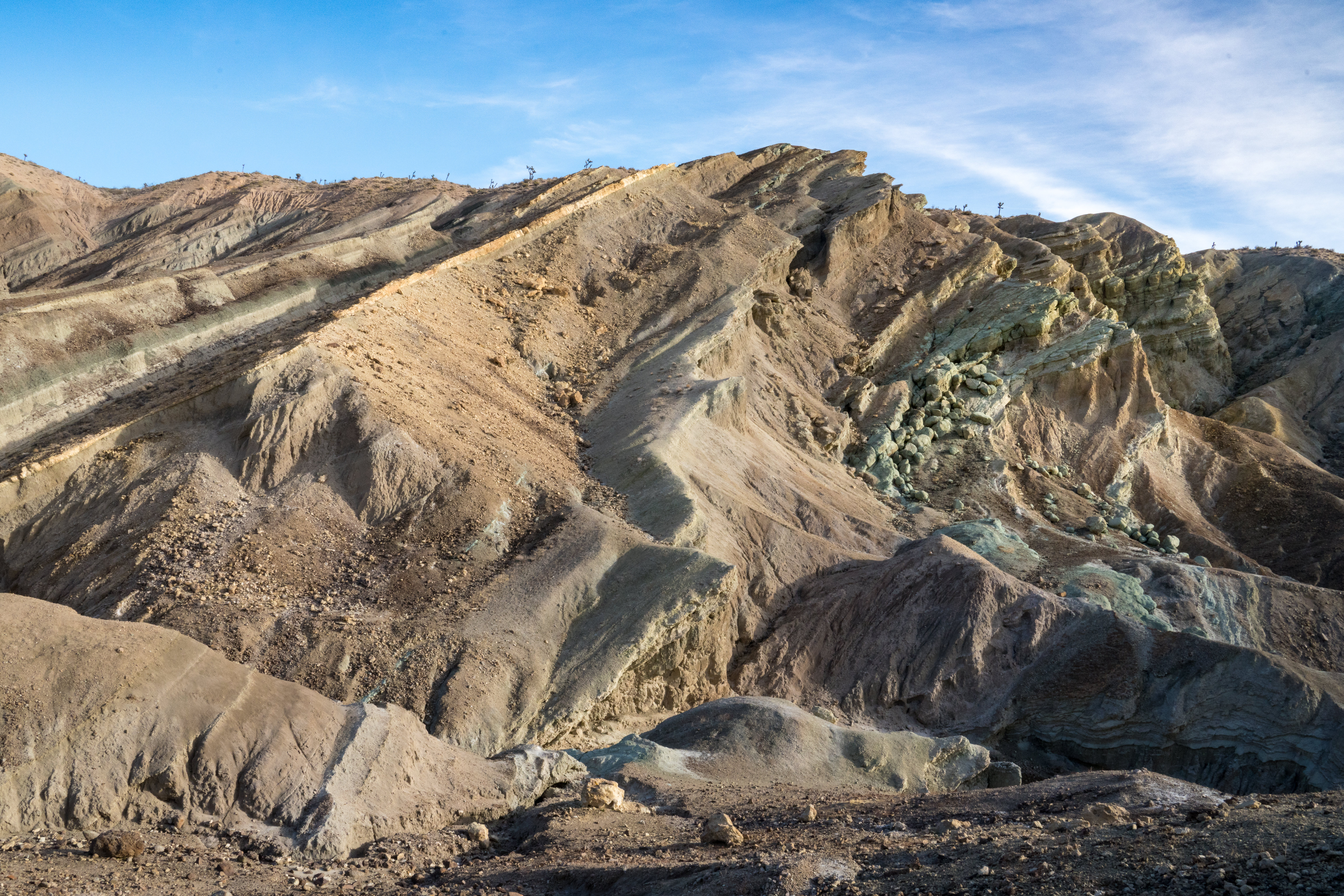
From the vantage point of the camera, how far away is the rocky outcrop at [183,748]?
26.2ft

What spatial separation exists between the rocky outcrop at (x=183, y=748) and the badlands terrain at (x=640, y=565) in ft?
0.11

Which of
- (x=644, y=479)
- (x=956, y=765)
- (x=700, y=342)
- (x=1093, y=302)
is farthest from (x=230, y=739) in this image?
(x=1093, y=302)

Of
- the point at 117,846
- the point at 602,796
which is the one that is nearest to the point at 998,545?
the point at 602,796

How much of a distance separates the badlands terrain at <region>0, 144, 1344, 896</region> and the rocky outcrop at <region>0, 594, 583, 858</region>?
0.11 ft

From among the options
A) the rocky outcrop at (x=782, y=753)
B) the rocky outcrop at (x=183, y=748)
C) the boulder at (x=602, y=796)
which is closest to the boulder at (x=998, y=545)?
the rocky outcrop at (x=782, y=753)

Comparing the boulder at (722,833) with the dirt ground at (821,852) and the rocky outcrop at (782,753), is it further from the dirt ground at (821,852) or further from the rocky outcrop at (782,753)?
the rocky outcrop at (782,753)

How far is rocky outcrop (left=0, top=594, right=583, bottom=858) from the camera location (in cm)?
800

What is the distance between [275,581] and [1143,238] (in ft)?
117

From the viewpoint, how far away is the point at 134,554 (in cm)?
1335

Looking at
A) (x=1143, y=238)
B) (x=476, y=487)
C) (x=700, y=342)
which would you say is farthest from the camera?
(x=1143, y=238)

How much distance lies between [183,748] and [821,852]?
5.18m

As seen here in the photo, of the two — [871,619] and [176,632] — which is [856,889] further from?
[871,619]

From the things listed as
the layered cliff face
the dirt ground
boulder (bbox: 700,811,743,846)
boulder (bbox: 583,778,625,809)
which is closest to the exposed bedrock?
the dirt ground

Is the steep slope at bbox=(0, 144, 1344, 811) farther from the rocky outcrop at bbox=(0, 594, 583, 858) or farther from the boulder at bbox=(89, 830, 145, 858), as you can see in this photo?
the boulder at bbox=(89, 830, 145, 858)
